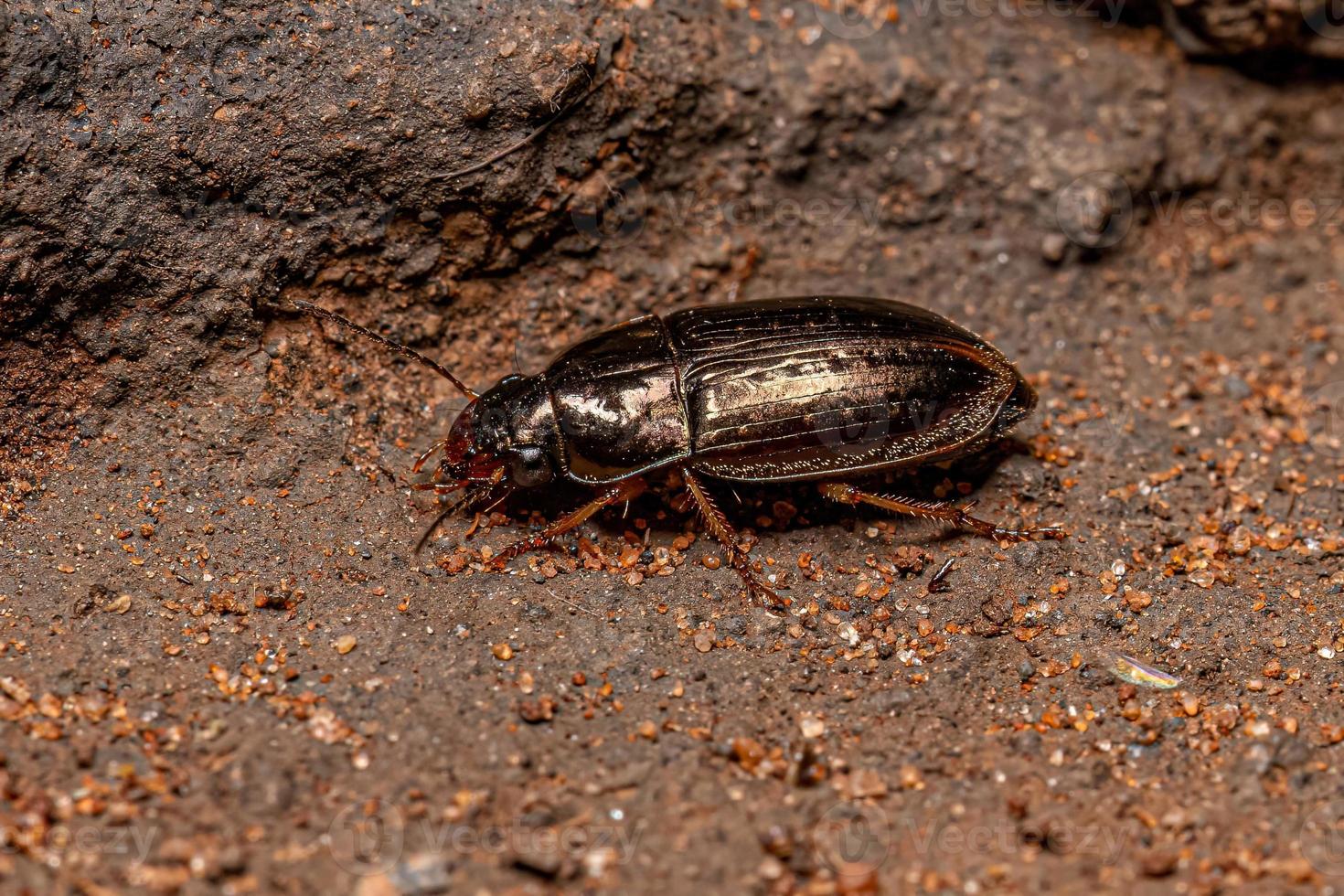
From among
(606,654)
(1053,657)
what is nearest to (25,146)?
(606,654)

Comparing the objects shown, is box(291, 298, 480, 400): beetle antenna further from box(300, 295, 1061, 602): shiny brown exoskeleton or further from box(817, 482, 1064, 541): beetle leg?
box(817, 482, 1064, 541): beetle leg

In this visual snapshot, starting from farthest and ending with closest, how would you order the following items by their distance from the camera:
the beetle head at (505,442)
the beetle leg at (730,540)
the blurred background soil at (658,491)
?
the beetle head at (505,442), the beetle leg at (730,540), the blurred background soil at (658,491)

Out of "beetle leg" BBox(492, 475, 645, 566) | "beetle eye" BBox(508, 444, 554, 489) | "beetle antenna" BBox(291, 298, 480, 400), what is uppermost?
"beetle antenna" BBox(291, 298, 480, 400)

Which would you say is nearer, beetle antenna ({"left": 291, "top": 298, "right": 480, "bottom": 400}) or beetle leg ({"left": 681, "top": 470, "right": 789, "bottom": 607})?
beetle leg ({"left": 681, "top": 470, "right": 789, "bottom": 607})

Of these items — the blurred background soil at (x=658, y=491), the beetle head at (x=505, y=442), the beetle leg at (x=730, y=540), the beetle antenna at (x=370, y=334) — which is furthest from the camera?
the beetle antenna at (x=370, y=334)

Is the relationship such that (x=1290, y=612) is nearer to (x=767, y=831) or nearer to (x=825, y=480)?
(x=825, y=480)

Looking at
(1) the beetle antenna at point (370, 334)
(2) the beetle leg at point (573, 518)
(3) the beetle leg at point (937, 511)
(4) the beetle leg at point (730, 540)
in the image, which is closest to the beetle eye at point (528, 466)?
A: (2) the beetle leg at point (573, 518)

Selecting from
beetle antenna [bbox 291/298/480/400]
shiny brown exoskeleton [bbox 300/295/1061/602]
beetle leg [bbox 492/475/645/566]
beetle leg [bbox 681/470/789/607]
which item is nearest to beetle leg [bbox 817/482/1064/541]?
shiny brown exoskeleton [bbox 300/295/1061/602]

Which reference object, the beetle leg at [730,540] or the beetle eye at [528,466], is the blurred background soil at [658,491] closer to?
the beetle leg at [730,540]

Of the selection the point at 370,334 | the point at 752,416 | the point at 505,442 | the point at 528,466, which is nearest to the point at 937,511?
the point at 752,416
